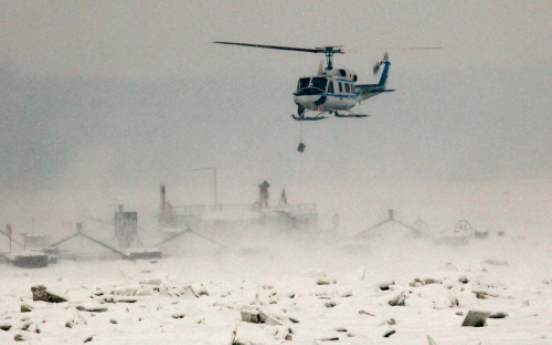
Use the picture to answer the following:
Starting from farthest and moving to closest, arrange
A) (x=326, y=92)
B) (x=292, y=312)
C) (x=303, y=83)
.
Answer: (x=303, y=83)
(x=326, y=92)
(x=292, y=312)

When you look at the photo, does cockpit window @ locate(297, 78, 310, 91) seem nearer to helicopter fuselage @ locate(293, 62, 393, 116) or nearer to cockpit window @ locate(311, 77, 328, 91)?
helicopter fuselage @ locate(293, 62, 393, 116)

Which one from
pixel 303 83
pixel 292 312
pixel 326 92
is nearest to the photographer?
pixel 292 312

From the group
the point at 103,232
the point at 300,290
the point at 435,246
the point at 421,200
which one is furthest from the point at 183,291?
the point at 421,200

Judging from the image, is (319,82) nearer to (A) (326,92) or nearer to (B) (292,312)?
(A) (326,92)

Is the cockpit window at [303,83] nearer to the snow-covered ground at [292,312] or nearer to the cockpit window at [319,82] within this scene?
the cockpit window at [319,82]

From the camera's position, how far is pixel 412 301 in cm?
1440

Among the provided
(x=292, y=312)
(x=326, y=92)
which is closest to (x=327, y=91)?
(x=326, y=92)

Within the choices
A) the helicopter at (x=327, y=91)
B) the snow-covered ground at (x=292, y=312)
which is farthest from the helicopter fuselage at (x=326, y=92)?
the snow-covered ground at (x=292, y=312)

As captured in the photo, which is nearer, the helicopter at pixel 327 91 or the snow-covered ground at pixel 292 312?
the snow-covered ground at pixel 292 312

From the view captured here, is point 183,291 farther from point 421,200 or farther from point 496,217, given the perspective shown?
point 421,200

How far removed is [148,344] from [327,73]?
39126 mm

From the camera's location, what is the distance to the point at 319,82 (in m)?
48.1

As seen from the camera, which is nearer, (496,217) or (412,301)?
(412,301)

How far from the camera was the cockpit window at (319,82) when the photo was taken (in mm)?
48000
